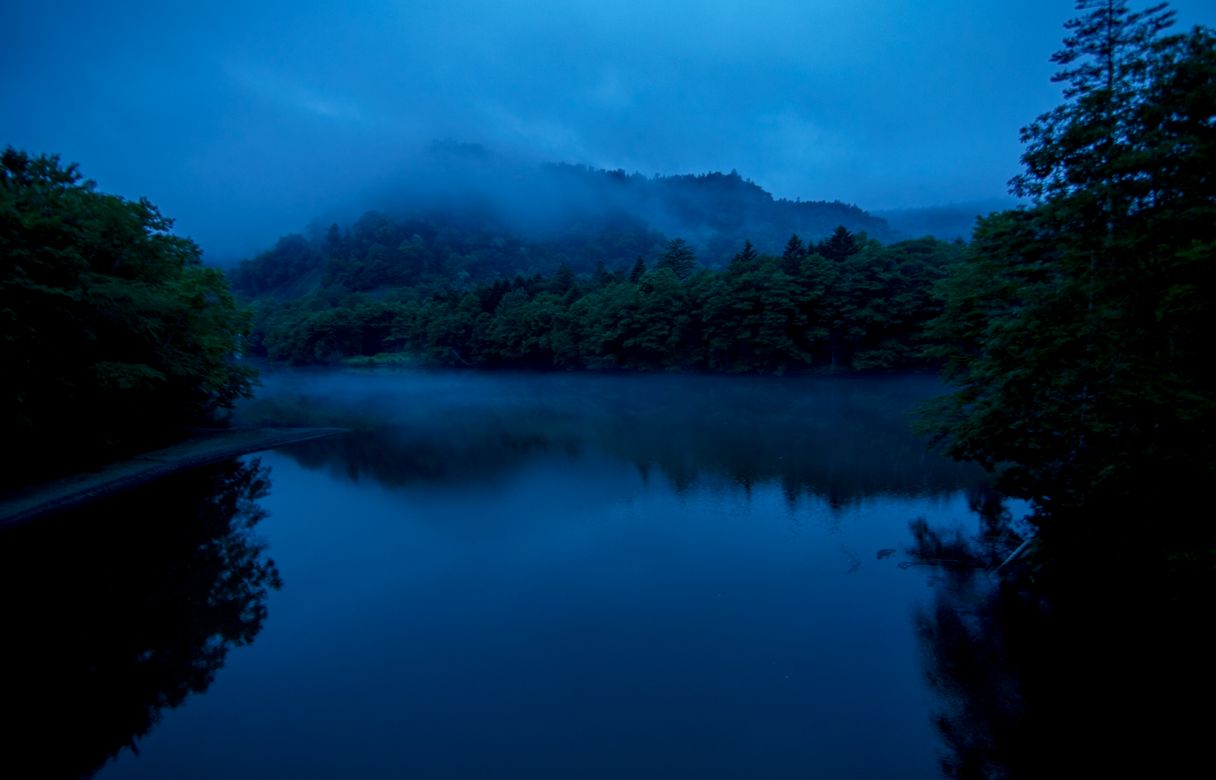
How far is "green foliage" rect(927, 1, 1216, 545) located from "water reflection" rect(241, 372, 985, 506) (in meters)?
7.18

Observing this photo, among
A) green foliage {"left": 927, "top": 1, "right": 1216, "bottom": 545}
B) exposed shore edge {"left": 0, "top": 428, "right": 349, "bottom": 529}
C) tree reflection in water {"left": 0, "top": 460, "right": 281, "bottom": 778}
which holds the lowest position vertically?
tree reflection in water {"left": 0, "top": 460, "right": 281, "bottom": 778}

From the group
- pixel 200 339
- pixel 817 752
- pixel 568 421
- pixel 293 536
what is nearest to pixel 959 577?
pixel 817 752

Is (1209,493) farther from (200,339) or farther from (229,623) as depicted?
(200,339)

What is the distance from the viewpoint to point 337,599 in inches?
460

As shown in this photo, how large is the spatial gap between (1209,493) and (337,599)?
526 inches

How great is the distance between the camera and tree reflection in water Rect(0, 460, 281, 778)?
793cm

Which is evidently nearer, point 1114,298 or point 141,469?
point 1114,298

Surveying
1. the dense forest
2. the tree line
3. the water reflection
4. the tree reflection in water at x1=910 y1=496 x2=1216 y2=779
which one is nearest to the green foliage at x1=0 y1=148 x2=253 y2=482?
the water reflection

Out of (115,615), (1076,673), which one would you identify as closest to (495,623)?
(115,615)

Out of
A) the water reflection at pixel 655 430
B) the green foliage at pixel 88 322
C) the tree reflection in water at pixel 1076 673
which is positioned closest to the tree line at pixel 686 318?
the water reflection at pixel 655 430

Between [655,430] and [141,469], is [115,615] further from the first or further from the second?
[655,430]

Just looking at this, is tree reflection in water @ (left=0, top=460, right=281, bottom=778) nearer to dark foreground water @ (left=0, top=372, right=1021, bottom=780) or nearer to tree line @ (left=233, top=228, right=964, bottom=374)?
dark foreground water @ (left=0, top=372, right=1021, bottom=780)

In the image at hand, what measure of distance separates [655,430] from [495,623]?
60.4ft

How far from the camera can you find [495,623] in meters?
10.5
